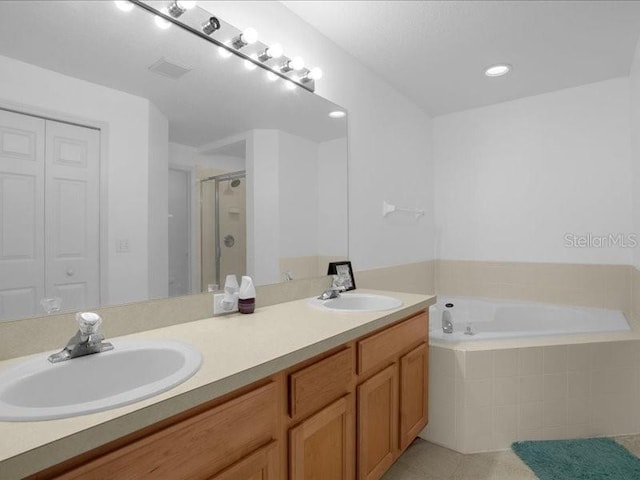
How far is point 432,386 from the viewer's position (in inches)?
79.7

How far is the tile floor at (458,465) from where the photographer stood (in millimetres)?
1755

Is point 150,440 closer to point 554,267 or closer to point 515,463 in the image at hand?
point 515,463

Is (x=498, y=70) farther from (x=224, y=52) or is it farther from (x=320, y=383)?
(x=320, y=383)

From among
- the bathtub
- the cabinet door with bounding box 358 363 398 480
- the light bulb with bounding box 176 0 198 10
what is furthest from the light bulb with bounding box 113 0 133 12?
the bathtub

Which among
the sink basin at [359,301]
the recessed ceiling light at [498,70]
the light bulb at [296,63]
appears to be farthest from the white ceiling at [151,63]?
the recessed ceiling light at [498,70]

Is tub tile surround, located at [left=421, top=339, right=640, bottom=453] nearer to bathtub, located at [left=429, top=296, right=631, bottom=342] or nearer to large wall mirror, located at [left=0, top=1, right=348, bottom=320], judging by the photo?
bathtub, located at [left=429, top=296, right=631, bottom=342]

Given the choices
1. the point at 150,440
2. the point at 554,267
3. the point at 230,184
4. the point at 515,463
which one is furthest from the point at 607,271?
the point at 150,440

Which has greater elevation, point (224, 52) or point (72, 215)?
point (224, 52)

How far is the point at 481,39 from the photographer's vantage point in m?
2.12

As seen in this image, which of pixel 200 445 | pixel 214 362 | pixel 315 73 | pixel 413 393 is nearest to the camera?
pixel 200 445

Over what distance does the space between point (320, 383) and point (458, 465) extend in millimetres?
1199

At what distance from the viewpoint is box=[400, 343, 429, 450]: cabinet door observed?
1.67m

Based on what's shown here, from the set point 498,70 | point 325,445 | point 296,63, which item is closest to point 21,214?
point 325,445

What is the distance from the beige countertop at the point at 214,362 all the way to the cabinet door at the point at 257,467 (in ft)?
0.67
